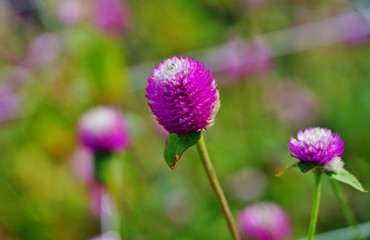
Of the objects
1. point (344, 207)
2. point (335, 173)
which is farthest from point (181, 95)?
point (344, 207)

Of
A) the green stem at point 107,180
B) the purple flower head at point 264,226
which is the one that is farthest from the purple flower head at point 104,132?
the purple flower head at point 264,226

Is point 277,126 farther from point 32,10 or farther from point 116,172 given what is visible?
point 32,10

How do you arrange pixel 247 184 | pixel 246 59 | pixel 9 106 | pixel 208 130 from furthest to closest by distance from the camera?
pixel 9 106 → pixel 208 130 → pixel 246 59 → pixel 247 184

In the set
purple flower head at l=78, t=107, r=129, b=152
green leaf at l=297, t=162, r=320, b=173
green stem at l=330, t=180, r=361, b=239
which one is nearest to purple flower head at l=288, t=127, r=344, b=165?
green leaf at l=297, t=162, r=320, b=173

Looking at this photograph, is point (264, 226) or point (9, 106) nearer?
point (264, 226)

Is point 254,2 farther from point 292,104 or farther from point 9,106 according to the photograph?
point 9,106

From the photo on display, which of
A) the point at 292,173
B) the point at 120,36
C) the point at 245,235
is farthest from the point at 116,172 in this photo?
the point at 120,36

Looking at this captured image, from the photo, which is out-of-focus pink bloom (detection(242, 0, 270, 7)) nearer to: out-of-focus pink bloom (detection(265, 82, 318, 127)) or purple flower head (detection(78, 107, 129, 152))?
out-of-focus pink bloom (detection(265, 82, 318, 127))
